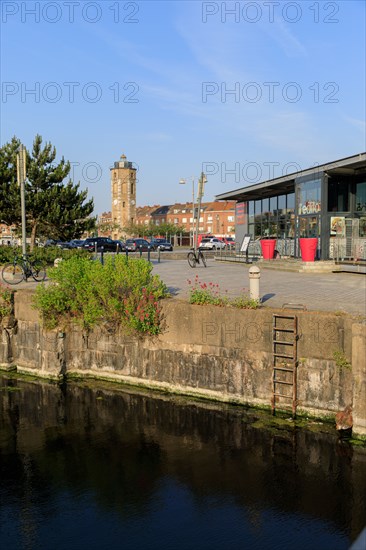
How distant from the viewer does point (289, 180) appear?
85.2 ft

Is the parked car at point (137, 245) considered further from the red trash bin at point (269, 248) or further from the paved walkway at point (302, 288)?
the paved walkway at point (302, 288)

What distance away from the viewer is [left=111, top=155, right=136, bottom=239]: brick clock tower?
110 meters

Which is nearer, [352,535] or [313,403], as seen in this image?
[352,535]

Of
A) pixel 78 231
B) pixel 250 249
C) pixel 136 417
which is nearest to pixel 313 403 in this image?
pixel 136 417

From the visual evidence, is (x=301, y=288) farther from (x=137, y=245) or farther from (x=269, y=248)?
(x=137, y=245)

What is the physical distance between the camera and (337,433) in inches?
391

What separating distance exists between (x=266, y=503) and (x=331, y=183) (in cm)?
1879

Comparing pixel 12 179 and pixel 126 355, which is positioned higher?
pixel 12 179

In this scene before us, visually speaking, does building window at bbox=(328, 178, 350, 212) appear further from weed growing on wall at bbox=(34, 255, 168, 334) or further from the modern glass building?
weed growing on wall at bbox=(34, 255, 168, 334)

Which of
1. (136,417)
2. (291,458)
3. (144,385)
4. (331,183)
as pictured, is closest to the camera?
(291,458)

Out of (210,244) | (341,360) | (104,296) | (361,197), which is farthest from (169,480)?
(210,244)

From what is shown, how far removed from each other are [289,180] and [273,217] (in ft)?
18.2

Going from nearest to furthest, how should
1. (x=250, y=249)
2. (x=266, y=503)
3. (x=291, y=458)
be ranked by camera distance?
(x=266, y=503)
(x=291, y=458)
(x=250, y=249)

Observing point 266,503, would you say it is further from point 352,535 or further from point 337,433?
point 337,433
